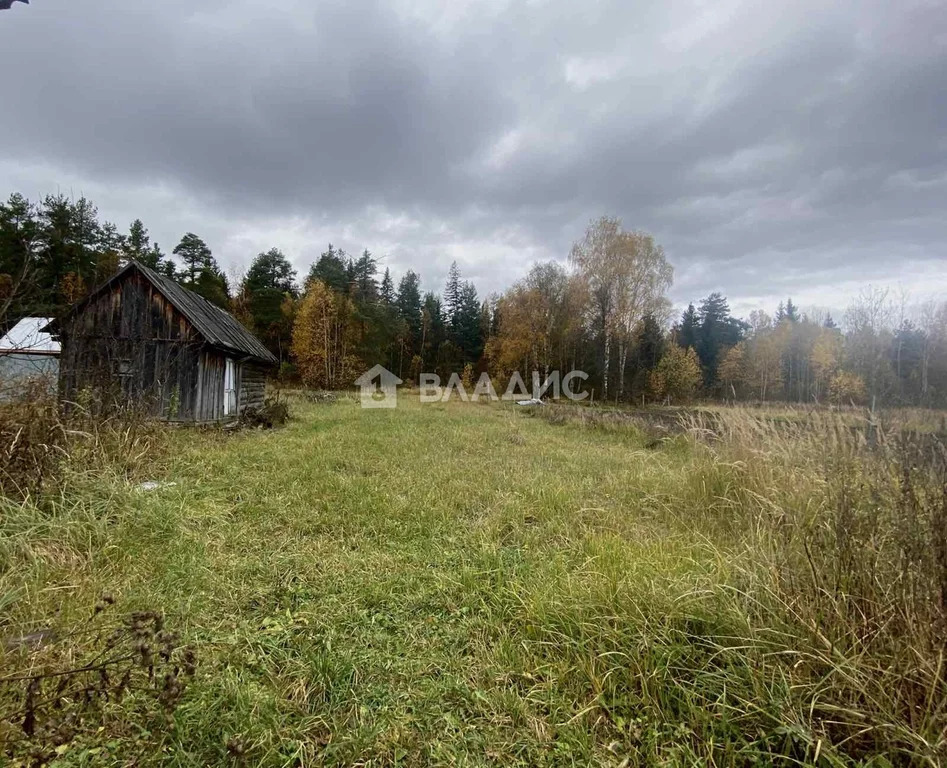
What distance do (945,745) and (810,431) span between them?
9.64 feet

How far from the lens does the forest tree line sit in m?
19.8

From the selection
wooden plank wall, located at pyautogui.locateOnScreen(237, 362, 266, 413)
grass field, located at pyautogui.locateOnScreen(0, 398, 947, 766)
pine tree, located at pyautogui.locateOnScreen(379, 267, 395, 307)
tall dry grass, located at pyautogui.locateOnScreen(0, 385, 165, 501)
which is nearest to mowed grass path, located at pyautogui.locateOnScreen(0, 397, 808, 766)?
grass field, located at pyautogui.locateOnScreen(0, 398, 947, 766)

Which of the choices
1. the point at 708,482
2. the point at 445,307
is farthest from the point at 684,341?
the point at 708,482

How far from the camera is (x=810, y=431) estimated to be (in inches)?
142

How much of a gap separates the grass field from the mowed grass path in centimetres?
1

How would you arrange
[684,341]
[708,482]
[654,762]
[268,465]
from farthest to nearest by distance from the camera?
[684,341], [268,465], [708,482], [654,762]

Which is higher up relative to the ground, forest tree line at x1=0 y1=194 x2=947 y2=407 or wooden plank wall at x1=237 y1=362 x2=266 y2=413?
forest tree line at x1=0 y1=194 x2=947 y2=407

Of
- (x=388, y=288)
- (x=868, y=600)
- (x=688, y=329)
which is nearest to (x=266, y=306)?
(x=388, y=288)

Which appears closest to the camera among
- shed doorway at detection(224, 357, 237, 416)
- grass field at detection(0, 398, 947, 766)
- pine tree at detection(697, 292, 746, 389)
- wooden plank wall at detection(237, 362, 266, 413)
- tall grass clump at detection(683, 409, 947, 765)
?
tall grass clump at detection(683, 409, 947, 765)

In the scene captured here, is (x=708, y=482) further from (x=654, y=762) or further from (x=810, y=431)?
(x=654, y=762)

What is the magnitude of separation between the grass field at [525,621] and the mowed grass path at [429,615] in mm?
13

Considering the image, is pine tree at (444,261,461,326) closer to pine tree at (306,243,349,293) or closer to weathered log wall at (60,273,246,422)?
pine tree at (306,243,349,293)

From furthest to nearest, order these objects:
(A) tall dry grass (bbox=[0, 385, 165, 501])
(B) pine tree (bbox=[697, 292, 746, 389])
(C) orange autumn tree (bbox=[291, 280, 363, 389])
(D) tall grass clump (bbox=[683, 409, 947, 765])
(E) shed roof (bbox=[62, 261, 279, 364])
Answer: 1. (B) pine tree (bbox=[697, 292, 746, 389])
2. (C) orange autumn tree (bbox=[291, 280, 363, 389])
3. (E) shed roof (bbox=[62, 261, 279, 364])
4. (A) tall dry grass (bbox=[0, 385, 165, 501])
5. (D) tall grass clump (bbox=[683, 409, 947, 765])

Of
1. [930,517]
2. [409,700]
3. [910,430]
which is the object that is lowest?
[409,700]
